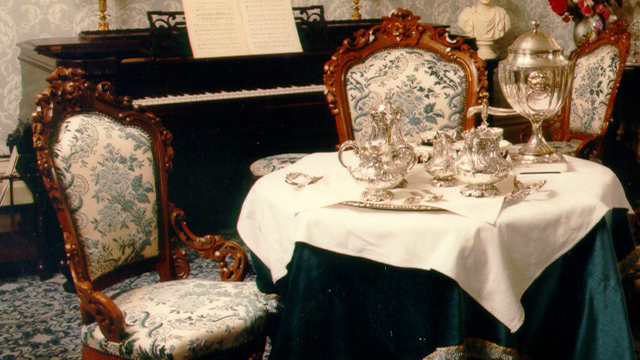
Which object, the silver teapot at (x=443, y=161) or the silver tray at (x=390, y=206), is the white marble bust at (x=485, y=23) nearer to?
the silver teapot at (x=443, y=161)

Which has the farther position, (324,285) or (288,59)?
(288,59)

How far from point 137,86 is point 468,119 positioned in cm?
156

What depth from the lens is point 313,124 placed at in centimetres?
373

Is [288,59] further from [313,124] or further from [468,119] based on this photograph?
[468,119]

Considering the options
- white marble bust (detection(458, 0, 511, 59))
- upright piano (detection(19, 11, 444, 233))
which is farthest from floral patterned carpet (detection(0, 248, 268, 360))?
white marble bust (detection(458, 0, 511, 59))

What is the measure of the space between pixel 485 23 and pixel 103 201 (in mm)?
3134

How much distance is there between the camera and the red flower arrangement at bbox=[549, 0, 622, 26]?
428 cm

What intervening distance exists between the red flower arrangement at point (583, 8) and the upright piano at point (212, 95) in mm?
1222

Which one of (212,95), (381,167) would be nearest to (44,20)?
(212,95)

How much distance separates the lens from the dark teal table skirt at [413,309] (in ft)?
5.47

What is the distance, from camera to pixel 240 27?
3596 millimetres

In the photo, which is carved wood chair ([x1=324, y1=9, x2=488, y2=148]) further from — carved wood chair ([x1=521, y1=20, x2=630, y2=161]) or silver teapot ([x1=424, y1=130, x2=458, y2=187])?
carved wood chair ([x1=521, y1=20, x2=630, y2=161])

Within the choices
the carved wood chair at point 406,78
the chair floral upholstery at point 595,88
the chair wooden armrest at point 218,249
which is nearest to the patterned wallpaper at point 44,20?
the chair floral upholstery at point 595,88

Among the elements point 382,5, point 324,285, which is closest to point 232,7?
point 382,5
